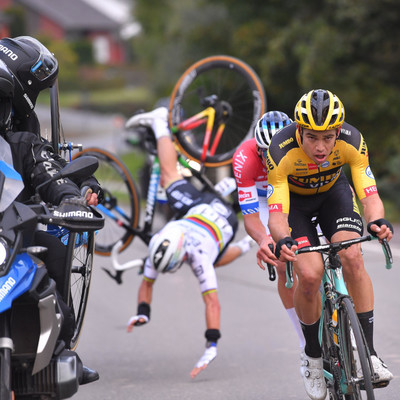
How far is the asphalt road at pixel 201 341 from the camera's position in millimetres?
7395

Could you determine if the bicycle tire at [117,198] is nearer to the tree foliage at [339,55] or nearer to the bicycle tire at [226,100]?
the bicycle tire at [226,100]

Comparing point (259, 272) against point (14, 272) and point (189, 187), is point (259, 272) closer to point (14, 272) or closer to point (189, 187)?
point (189, 187)

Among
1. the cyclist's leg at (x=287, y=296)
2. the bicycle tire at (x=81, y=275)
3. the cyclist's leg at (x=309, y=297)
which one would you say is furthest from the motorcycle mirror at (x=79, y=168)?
the cyclist's leg at (x=287, y=296)

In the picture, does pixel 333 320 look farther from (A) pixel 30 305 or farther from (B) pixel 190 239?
(B) pixel 190 239

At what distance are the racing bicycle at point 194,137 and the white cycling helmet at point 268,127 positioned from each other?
258 centimetres

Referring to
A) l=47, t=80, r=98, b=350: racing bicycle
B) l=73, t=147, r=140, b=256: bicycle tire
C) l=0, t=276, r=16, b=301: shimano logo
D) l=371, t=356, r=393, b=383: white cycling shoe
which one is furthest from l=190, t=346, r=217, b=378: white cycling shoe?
l=0, t=276, r=16, b=301: shimano logo

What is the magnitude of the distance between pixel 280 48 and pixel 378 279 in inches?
423

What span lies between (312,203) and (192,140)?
3739 millimetres

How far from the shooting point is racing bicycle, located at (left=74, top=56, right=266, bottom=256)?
987 centimetres

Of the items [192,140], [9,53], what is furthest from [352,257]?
[192,140]

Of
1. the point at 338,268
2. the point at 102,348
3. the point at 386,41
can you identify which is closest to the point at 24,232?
the point at 338,268

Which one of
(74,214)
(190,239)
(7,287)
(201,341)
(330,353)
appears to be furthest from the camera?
(201,341)

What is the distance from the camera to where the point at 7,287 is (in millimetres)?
4688

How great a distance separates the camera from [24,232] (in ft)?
16.5
